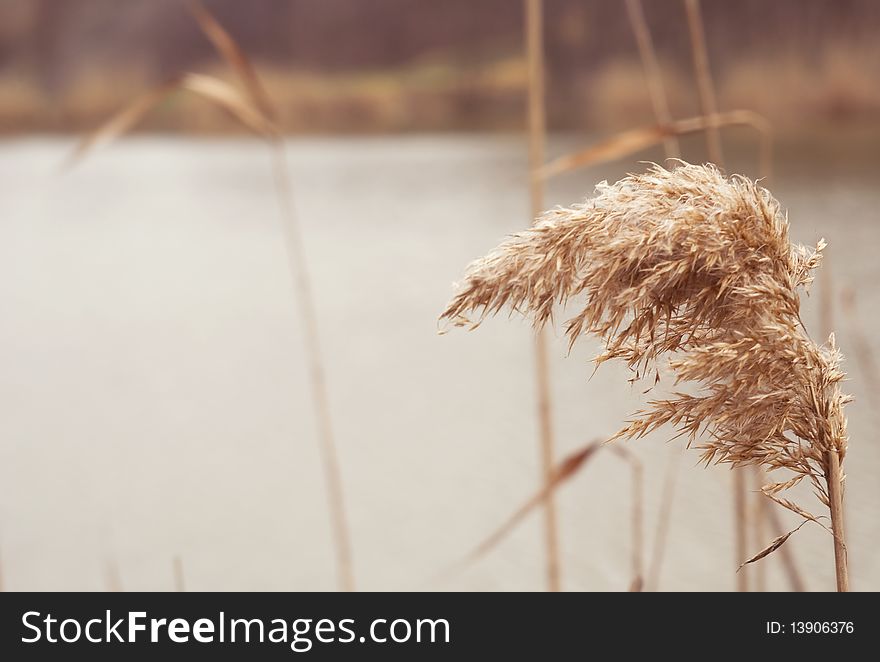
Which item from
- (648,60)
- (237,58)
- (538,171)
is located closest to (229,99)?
(237,58)

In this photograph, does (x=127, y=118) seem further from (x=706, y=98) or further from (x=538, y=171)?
(x=706, y=98)

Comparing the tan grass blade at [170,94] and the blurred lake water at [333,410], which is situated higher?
the blurred lake water at [333,410]

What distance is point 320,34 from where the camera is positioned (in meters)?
8.45

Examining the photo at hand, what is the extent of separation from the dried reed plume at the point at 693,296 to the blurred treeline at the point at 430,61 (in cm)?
470

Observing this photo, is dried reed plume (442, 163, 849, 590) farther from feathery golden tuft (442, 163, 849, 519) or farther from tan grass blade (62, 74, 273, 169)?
tan grass blade (62, 74, 273, 169)

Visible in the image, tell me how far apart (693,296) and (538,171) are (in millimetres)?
736

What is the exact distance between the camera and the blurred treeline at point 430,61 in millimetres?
5375

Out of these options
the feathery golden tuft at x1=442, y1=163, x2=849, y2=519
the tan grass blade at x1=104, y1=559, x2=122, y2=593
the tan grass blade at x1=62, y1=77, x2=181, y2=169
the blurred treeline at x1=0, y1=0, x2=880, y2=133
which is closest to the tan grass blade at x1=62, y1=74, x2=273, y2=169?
the tan grass blade at x1=62, y1=77, x2=181, y2=169

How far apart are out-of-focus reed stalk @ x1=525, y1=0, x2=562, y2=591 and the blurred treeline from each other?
3.89m

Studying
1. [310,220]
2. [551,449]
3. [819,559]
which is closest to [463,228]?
[310,220]

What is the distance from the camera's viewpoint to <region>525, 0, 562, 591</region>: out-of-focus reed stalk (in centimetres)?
119

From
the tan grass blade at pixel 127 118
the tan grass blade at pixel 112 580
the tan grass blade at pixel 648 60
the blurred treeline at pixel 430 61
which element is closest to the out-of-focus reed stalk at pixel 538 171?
the tan grass blade at pixel 648 60

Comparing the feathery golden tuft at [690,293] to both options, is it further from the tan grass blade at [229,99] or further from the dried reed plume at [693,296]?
the tan grass blade at [229,99]

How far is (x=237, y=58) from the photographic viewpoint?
3.48 feet
